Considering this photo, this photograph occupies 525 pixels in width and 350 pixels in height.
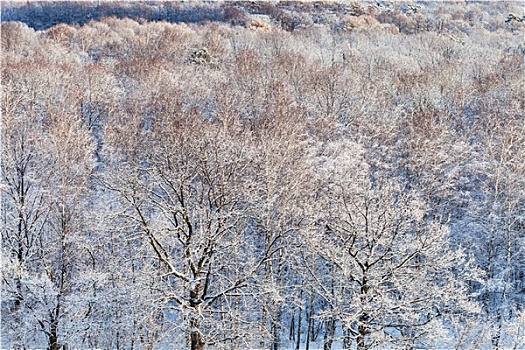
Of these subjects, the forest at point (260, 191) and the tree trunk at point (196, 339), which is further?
the forest at point (260, 191)

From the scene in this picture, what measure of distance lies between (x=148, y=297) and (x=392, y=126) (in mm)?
19650

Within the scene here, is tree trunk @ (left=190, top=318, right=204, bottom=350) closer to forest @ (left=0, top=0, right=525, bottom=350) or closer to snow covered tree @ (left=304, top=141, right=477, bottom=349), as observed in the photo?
forest @ (left=0, top=0, right=525, bottom=350)

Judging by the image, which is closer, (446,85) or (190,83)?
(446,85)

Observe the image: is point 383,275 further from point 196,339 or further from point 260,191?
point 260,191

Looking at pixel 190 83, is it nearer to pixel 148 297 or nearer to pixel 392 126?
pixel 392 126

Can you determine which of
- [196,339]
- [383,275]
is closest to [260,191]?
[383,275]

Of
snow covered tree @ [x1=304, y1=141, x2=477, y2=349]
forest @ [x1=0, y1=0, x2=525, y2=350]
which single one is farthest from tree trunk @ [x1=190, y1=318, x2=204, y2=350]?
snow covered tree @ [x1=304, y1=141, x2=477, y2=349]

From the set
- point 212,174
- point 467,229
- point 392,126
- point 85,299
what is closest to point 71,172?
point 85,299

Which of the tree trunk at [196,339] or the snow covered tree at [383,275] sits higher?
the snow covered tree at [383,275]

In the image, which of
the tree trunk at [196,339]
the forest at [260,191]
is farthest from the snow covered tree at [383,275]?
the tree trunk at [196,339]

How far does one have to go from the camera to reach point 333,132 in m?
28.9

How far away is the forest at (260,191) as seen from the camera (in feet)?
44.5

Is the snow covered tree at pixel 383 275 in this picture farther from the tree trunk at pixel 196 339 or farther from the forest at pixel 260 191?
the tree trunk at pixel 196 339

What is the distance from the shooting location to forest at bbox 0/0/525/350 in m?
13.6
